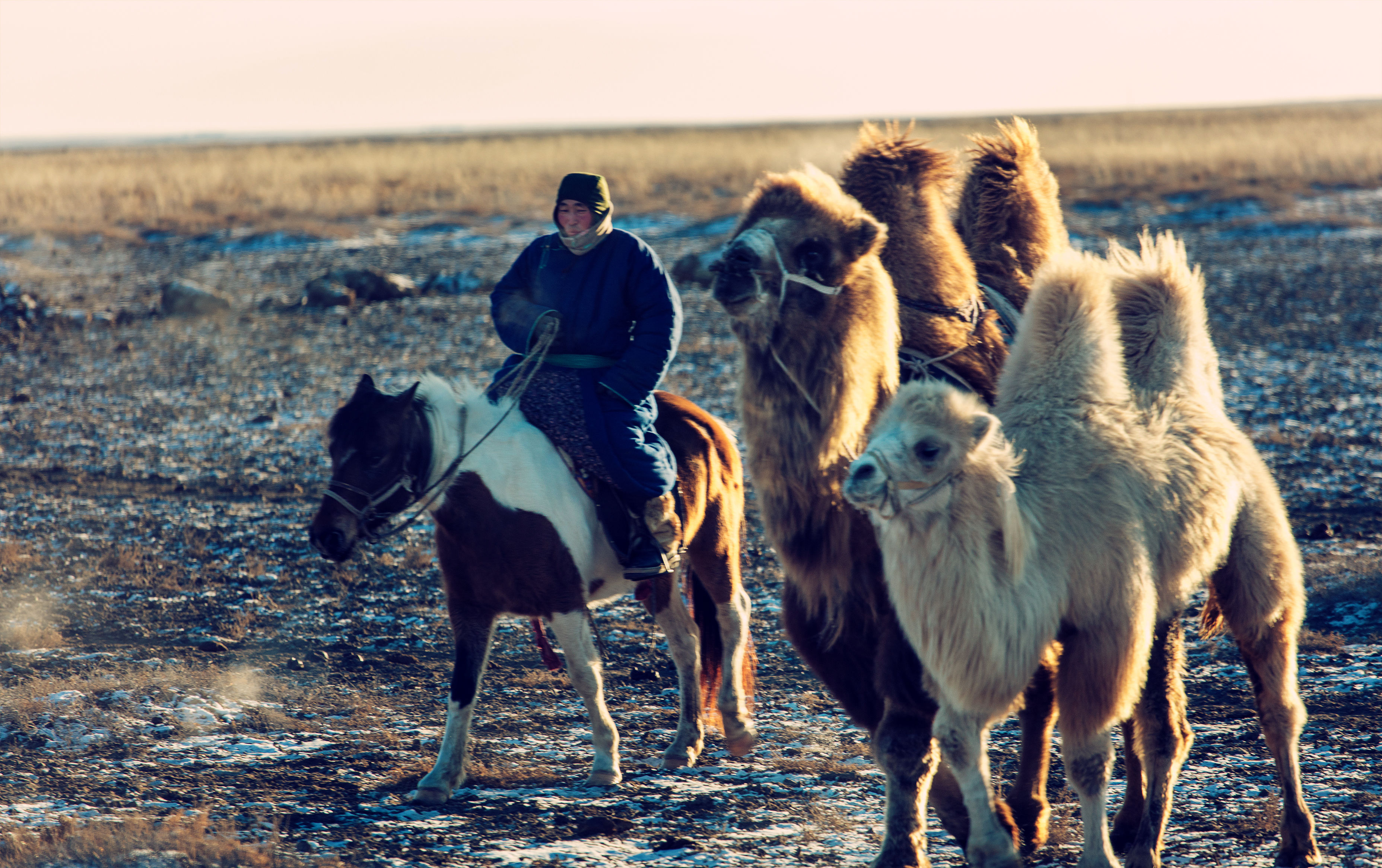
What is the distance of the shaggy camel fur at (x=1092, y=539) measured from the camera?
11.8 feet

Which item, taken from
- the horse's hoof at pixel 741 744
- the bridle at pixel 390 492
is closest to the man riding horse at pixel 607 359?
the bridle at pixel 390 492

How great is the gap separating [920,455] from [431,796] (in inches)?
99.5

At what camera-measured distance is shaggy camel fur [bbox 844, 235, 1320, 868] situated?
11.8 ft

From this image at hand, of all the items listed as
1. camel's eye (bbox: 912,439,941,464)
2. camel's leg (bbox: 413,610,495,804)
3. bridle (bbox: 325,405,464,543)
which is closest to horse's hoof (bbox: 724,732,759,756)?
camel's leg (bbox: 413,610,495,804)

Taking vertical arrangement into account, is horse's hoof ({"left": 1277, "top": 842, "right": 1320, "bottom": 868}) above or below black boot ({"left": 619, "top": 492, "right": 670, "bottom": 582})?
below

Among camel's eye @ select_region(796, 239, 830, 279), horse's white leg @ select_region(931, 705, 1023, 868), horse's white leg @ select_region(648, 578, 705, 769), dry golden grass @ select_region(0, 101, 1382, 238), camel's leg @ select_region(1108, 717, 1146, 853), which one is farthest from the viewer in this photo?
dry golden grass @ select_region(0, 101, 1382, 238)

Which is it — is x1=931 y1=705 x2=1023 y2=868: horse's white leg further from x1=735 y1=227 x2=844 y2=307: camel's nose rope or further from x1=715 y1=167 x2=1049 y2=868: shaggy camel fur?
x1=735 y1=227 x2=844 y2=307: camel's nose rope

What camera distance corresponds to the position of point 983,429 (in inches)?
141

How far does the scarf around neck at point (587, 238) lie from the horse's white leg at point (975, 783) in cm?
253

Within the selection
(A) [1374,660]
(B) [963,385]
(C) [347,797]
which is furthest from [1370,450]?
(C) [347,797]

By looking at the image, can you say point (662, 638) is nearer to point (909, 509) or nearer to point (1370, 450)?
point (909, 509)

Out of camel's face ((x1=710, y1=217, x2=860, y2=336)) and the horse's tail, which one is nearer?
camel's face ((x1=710, y1=217, x2=860, y2=336))

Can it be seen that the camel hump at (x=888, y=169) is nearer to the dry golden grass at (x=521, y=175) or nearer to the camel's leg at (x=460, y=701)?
the camel's leg at (x=460, y=701)

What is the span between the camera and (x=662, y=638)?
7254mm
